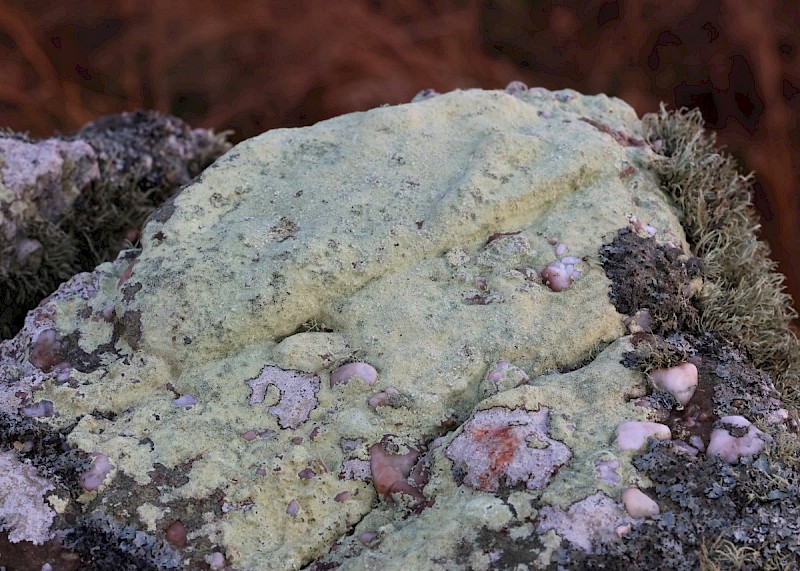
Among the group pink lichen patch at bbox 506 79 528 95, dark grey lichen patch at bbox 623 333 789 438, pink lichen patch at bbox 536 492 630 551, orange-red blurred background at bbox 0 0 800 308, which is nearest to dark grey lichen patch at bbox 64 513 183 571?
pink lichen patch at bbox 536 492 630 551

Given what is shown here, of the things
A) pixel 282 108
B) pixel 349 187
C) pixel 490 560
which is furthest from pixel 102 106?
pixel 490 560

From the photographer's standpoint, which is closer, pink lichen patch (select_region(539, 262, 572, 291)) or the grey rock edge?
pink lichen patch (select_region(539, 262, 572, 291))

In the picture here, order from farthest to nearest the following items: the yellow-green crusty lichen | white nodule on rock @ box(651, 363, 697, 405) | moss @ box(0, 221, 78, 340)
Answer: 1. moss @ box(0, 221, 78, 340)
2. white nodule on rock @ box(651, 363, 697, 405)
3. the yellow-green crusty lichen

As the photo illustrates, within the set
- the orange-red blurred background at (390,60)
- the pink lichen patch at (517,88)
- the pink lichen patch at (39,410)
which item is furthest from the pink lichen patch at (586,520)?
the orange-red blurred background at (390,60)

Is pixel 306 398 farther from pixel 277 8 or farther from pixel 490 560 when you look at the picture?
pixel 277 8

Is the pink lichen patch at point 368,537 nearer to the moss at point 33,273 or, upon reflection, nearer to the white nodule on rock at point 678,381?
the white nodule on rock at point 678,381

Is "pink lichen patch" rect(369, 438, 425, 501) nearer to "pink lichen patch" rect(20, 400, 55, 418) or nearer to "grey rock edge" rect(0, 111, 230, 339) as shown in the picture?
"pink lichen patch" rect(20, 400, 55, 418)
